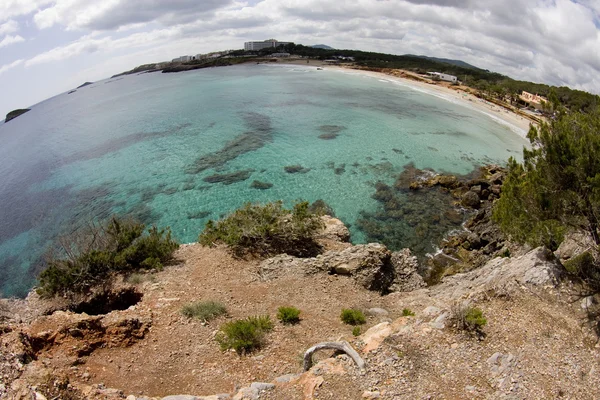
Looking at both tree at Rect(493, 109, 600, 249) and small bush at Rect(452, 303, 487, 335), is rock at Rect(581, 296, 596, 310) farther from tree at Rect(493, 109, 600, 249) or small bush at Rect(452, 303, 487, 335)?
small bush at Rect(452, 303, 487, 335)

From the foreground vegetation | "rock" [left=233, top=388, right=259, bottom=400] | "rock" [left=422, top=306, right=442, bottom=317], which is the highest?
the foreground vegetation

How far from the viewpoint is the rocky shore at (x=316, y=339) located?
26.4 feet

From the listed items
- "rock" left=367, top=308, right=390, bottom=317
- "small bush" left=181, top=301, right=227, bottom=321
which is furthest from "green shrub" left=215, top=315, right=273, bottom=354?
"rock" left=367, top=308, right=390, bottom=317

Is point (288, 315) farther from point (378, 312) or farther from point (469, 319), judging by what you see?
point (469, 319)

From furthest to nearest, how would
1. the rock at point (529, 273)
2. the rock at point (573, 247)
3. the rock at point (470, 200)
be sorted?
the rock at point (470, 200), the rock at point (573, 247), the rock at point (529, 273)

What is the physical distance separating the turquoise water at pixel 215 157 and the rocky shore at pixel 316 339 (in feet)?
37.0

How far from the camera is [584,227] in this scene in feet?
34.2

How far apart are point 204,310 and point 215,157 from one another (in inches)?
1211

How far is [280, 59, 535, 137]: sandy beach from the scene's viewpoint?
59991mm

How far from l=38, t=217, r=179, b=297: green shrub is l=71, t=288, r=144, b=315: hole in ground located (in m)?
0.76

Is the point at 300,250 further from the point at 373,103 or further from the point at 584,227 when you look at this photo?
the point at 373,103

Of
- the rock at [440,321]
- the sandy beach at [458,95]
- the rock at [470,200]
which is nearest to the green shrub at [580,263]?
the rock at [440,321]

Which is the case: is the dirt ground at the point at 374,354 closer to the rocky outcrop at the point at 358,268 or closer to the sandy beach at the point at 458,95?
the rocky outcrop at the point at 358,268

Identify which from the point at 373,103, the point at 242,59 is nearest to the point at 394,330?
the point at 373,103
